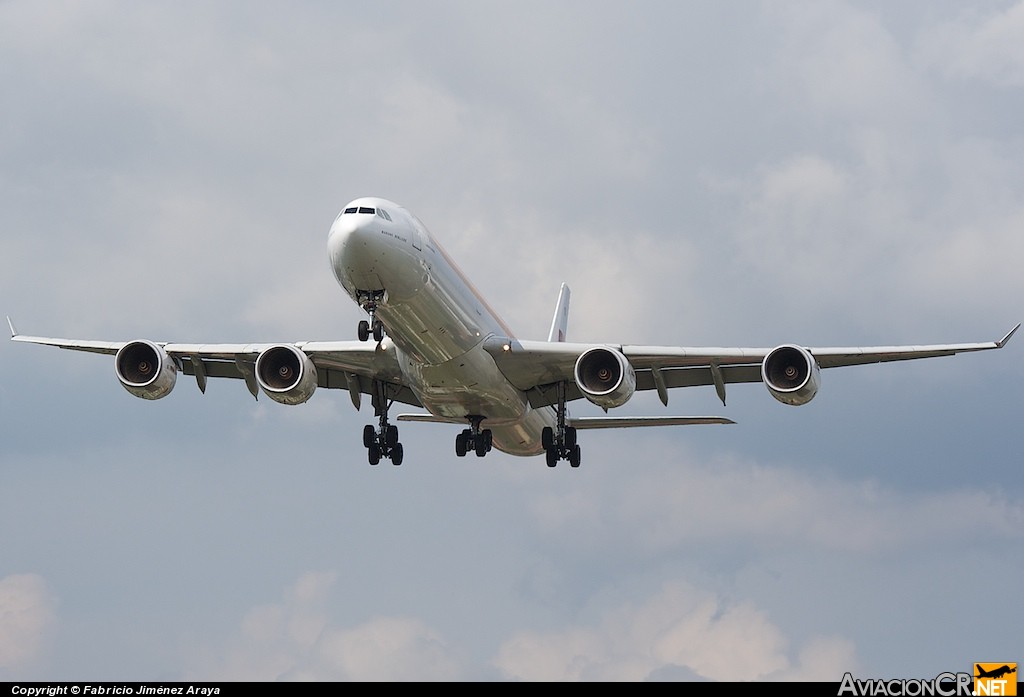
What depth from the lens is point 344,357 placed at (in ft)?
163

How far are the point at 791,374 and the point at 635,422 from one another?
7.34 metres

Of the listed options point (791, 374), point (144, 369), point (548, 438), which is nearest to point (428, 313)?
point (144, 369)

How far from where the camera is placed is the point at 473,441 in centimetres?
5134

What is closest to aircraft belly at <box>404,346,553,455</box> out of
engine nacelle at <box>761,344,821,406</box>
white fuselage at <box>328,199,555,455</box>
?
white fuselage at <box>328,199,555,455</box>

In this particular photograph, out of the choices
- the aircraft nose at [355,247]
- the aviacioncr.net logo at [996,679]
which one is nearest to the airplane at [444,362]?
the aircraft nose at [355,247]

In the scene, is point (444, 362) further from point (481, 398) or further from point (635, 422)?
point (635, 422)

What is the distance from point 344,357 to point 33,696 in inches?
599

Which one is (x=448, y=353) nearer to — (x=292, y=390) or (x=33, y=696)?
(x=292, y=390)

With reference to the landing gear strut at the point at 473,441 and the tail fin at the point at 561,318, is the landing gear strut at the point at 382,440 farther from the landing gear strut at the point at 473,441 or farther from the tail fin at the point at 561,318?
the tail fin at the point at 561,318

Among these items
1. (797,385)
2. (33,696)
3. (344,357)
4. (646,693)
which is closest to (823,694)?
(646,693)

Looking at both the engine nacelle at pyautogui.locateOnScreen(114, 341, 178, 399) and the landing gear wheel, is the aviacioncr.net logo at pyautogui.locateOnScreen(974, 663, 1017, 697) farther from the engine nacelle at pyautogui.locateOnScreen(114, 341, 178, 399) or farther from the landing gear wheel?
the engine nacelle at pyautogui.locateOnScreen(114, 341, 178, 399)

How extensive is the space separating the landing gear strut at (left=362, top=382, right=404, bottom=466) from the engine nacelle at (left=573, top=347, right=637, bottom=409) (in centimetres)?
744

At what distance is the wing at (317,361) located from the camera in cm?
4925

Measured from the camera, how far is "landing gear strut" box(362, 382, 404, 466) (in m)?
52.3
